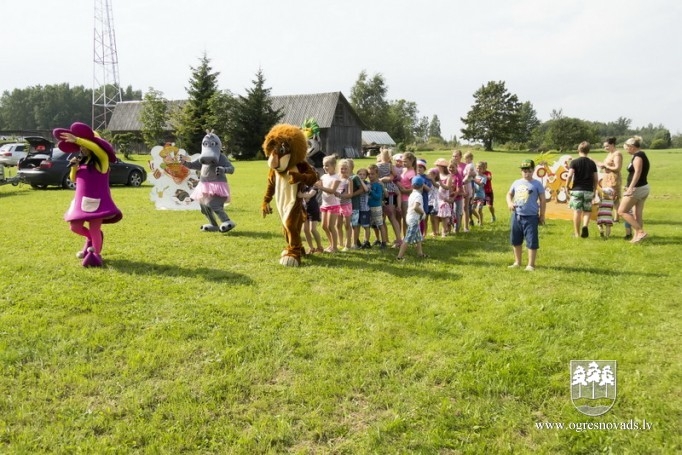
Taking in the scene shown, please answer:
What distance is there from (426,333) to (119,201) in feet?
40.9

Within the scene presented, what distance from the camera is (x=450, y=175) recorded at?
9.68m

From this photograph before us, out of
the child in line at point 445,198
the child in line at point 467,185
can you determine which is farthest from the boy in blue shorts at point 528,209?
the child in line at point 467,185

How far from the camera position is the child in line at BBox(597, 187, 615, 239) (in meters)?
9.49

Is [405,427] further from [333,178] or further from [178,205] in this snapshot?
[178,205]

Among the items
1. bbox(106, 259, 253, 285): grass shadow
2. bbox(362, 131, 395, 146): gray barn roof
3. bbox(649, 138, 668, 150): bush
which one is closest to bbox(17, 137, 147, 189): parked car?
bbox(106, 259, 253, 285): grass shadow

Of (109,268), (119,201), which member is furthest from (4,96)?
(109,268)

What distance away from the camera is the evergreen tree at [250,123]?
146 ft

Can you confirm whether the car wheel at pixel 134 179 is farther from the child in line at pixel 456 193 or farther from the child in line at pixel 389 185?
the child in line at pixel 456 193

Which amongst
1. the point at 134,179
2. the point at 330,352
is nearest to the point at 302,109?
the point at 134,179

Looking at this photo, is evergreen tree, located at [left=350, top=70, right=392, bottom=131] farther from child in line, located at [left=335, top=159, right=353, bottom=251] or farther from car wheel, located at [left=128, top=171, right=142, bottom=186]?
child in line, located at [left=335, top=159, right=353, bottom=251]

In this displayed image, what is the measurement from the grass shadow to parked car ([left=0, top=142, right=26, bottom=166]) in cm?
2733

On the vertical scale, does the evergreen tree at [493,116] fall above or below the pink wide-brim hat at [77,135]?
above

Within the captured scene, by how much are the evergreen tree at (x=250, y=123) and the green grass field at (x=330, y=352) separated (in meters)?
38.1

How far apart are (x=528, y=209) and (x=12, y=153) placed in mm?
32009
